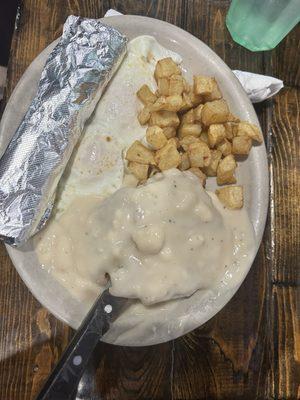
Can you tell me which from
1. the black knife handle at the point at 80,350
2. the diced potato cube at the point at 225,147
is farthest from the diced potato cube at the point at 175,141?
the black knife handle at the point at 80,350

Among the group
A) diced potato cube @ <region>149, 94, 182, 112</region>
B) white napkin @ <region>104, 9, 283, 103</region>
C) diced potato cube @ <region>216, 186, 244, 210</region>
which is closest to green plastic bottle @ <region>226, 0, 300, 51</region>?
white napkin @ <region>104, 9, 283, 103</region>

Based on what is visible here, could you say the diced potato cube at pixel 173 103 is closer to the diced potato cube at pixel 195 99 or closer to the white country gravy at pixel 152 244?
the diced potato cube at pixel 195 99

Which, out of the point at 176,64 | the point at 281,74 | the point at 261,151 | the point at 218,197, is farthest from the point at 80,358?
the point at 281,74

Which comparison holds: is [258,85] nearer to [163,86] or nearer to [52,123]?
[163,86]

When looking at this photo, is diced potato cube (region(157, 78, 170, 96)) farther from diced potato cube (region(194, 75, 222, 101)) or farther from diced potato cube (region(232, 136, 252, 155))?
diced potato cube (region(232, 136, 252, 155))

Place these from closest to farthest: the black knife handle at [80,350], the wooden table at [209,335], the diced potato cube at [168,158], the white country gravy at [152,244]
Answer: the black knife handle at [80,350] → the white country gravy at [152,244] → the diced potato cube at [168,158] → the wooden table at [209,335]

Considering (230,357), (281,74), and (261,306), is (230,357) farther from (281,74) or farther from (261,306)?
(281,74)
